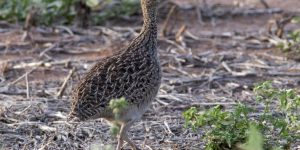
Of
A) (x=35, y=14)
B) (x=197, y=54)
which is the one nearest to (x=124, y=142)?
(x=197, y=54)

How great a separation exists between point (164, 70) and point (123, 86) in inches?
118

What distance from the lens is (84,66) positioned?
9586 millimetres

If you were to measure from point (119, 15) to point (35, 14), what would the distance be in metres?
1.41

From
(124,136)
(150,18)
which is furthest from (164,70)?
(124,136)

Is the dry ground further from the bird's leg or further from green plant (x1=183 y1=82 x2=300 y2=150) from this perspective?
green plant (x1=183 y1=82 x2=300 y2=150)

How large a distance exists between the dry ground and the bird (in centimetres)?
42

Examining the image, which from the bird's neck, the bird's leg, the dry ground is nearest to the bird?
the bird's leg

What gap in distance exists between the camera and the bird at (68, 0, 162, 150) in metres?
6.36

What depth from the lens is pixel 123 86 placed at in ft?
21.6

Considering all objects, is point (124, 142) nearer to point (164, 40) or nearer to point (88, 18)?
point (164, 40)

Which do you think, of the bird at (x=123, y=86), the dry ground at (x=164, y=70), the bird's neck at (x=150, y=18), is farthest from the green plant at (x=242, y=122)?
the bird's neck at (x=150, y=18)

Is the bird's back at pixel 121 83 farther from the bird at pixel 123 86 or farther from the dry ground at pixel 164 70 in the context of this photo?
the dry ground at pixel 164 70

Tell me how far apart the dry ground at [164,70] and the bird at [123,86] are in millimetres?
419

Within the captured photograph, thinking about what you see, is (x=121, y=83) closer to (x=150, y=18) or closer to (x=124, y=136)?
(x=124, y=136)
